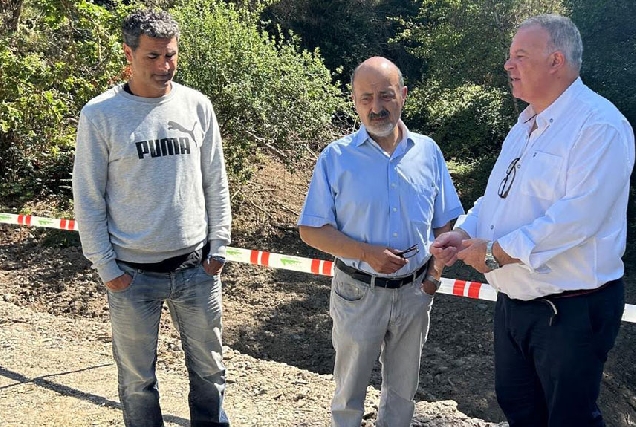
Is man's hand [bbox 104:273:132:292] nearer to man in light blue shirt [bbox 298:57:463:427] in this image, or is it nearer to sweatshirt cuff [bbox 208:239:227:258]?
sweatshirt cuff [bbox 208:239:227:258]

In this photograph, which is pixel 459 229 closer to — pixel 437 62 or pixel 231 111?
pixel 231 111

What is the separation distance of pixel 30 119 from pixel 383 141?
7719mm

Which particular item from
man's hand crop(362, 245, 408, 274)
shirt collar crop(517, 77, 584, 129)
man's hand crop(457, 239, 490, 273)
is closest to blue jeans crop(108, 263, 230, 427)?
man's hand crop(362, 245, 408, 274)

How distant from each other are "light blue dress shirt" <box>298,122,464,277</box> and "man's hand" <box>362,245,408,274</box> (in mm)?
106

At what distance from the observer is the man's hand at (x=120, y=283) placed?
3451 mm

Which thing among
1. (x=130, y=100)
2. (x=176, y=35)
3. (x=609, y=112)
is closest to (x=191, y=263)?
(x=130, y=100)

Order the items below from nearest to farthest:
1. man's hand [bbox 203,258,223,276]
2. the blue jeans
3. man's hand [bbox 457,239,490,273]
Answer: man's hand [bbox 457,239,490,273], the blue jeans, man's hand [bbox 203,258,223,276]

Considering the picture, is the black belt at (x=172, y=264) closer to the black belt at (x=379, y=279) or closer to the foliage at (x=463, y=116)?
the black belt at (x=379, y=279)

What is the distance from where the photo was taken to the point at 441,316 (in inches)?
314

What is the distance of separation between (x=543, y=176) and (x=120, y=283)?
201 centimetres

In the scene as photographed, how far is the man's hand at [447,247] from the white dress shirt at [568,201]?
174 millimetres

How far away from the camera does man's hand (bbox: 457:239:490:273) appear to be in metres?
2.99

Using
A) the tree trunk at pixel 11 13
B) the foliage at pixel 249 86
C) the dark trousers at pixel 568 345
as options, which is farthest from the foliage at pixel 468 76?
the dark trousers at pixel 568 345

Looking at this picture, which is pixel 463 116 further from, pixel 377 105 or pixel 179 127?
pixel 179 127
